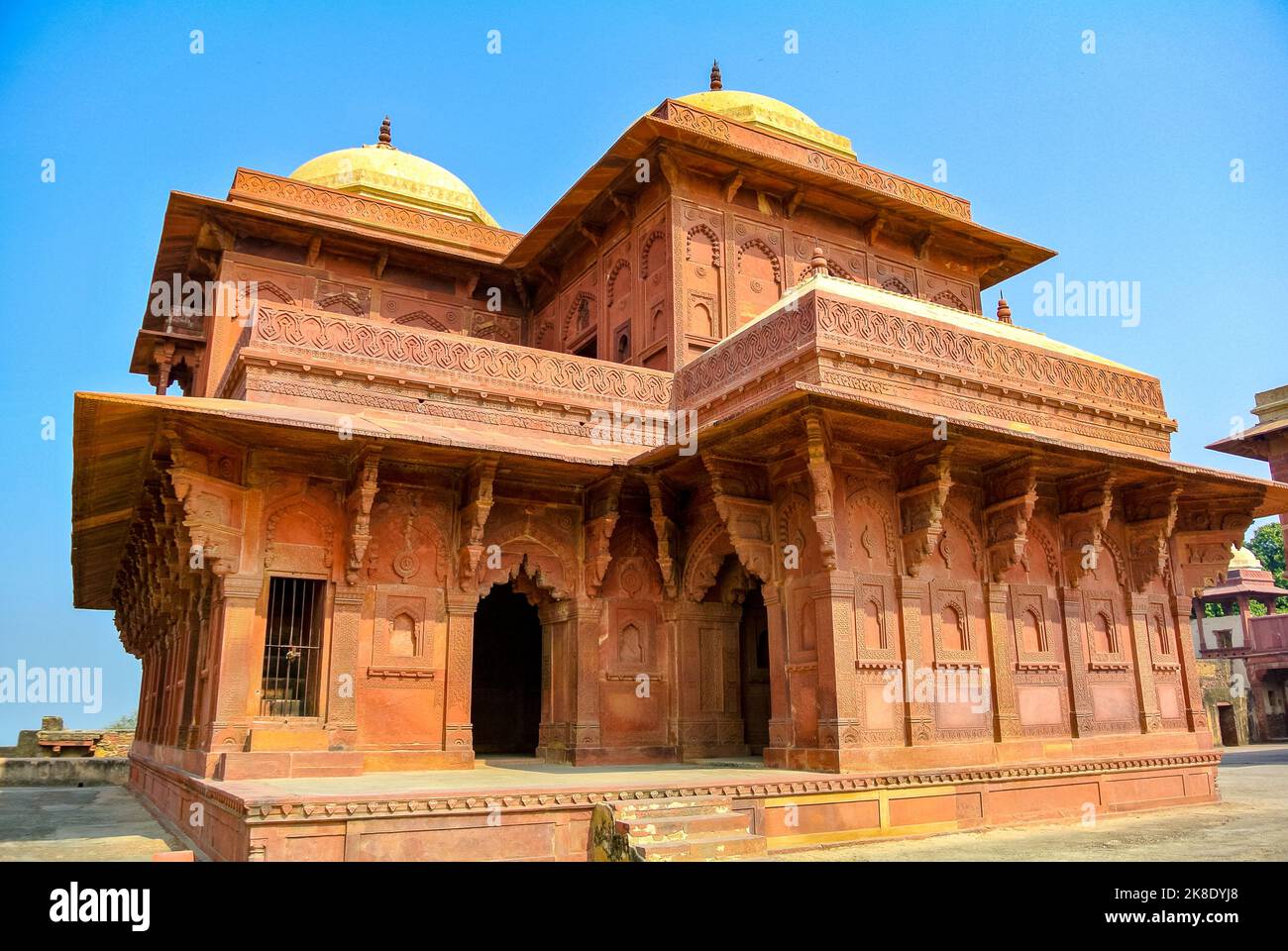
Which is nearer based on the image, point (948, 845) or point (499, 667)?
point (948, 845)

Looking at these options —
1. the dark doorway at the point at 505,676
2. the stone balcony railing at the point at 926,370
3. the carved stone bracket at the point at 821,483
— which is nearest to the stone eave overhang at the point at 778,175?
the stone balcony railing at the point at 926,370

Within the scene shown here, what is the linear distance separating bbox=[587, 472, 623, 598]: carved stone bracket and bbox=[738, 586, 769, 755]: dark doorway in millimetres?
2103

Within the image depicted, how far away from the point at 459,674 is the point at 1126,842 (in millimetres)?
6519

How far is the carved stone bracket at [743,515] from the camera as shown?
9898 millimetres

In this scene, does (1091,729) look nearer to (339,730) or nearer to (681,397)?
(681,397)

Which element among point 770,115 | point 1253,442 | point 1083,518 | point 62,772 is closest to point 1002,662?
point 1083,518

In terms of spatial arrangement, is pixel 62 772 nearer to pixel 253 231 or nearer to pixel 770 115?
pixel 253 231

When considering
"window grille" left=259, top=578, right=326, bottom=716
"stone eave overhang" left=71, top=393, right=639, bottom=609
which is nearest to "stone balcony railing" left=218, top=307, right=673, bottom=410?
"stone eave overhang" left=71, top=393, right=639, bottom=609

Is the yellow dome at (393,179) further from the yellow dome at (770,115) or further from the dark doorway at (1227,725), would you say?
the dark doorway at (1227,725)

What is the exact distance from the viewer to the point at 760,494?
33.7 feet

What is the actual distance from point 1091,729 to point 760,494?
15.5 ft

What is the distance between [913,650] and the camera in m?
9.68

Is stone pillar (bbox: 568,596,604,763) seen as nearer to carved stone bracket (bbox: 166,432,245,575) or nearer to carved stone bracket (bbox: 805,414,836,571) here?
carved stone bracket (bbox: 805,414,836,571)
